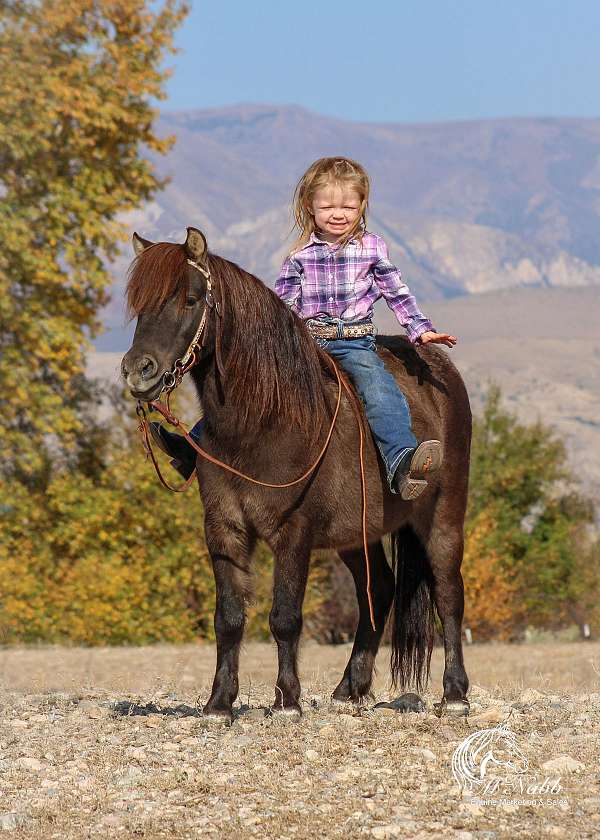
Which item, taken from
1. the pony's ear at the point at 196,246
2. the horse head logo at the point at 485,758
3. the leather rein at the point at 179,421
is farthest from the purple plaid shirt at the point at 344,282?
the horse head logo at the point at 485,758

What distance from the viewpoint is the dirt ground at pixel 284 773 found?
4.89m

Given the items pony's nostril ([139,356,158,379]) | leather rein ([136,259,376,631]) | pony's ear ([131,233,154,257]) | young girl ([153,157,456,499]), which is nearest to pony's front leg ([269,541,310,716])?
leather rein ([136,259,376,631])

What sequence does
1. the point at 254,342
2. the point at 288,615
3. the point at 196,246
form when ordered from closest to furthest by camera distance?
the point at 196,246 → the point at 254,342 → the point at 288,615

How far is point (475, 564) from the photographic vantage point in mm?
36406

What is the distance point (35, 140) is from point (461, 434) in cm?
1689

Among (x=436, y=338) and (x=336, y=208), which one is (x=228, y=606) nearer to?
(x=436, y=338)

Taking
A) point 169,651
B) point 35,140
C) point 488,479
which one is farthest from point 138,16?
point 488,479

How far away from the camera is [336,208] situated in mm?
7430

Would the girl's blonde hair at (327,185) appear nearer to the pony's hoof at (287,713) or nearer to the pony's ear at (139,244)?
the pony's ear at (139,244)

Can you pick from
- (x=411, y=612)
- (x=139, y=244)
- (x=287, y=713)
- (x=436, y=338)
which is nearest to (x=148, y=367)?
(x=139, y=244)

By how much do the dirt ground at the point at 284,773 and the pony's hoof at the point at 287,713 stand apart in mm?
39

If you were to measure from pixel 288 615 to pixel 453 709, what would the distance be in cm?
149

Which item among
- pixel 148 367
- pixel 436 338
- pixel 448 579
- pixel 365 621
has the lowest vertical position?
pixel 365 621

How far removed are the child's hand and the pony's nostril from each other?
2.05 metres
